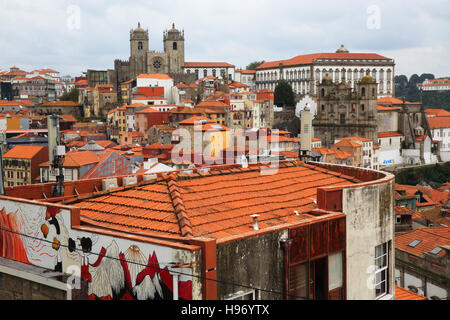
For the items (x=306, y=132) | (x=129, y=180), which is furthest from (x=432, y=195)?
(x=129, y=180)

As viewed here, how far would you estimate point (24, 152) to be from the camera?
1451 inches

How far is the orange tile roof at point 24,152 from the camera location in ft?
119

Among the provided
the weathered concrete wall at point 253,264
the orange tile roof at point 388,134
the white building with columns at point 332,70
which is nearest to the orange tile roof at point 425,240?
the weathered concrete wall at point 253,264

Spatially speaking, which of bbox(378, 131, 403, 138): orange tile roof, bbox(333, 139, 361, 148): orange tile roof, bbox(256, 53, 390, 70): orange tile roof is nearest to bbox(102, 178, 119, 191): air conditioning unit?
bbox(333, 139, 361, 148): orange tile roof

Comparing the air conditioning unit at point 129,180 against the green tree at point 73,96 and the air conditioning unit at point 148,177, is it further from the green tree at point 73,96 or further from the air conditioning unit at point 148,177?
the green tree at point 73,96

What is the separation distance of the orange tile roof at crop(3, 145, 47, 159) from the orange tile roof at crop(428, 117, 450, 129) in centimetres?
5393

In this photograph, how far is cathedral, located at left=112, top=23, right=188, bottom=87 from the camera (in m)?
81.0

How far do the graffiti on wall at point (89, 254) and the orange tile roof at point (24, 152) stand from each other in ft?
99.1

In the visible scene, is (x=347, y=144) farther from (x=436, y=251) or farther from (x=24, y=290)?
(x=24, y=290)

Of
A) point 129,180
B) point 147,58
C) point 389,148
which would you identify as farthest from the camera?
point 147,58

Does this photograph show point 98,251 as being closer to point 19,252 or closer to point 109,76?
point 19,252

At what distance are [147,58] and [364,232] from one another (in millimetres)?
75487

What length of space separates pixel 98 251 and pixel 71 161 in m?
24.8
